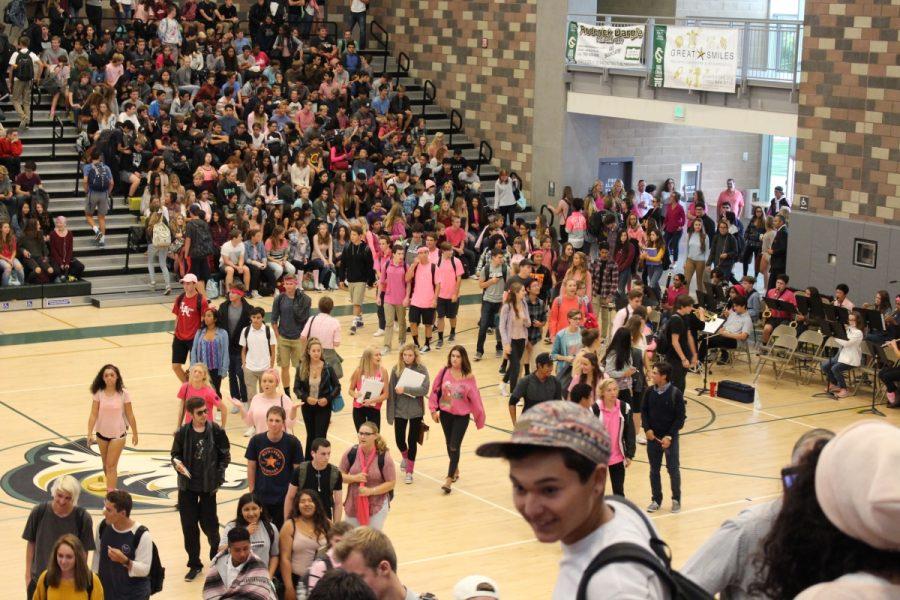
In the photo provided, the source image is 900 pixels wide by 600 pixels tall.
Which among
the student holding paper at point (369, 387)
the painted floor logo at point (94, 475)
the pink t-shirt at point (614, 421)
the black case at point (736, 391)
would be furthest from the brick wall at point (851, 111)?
the painted floor logo at point (94, 475)

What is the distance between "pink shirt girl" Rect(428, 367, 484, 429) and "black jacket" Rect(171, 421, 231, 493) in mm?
2903

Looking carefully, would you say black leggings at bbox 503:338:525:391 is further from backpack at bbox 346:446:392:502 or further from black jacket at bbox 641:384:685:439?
backpack at bbox 346:446:392:502

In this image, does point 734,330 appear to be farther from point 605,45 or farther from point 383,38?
point 383,38

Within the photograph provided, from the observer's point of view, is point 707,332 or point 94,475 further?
point 707,332

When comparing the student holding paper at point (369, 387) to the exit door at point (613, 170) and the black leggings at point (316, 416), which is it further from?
the exit door at point (613, 170)

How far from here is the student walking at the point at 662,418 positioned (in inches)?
513

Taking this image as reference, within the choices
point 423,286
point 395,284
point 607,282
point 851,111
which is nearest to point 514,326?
point 423,286

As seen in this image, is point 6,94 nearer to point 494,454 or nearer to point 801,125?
point 801,125

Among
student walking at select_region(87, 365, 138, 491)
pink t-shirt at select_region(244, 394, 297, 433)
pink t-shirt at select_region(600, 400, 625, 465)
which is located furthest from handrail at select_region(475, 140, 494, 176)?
pink t-shirt at select_region(244, 394, 297, 433)

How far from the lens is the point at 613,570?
2.48 meters

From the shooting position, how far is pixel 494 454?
260 centimetres

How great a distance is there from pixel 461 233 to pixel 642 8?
10948mm

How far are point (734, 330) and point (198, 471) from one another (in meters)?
11.1

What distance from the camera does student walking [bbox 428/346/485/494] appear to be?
13.7 m
